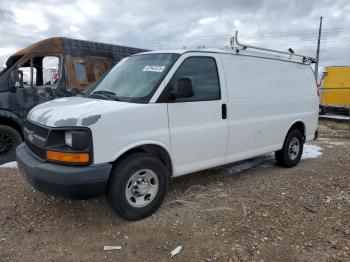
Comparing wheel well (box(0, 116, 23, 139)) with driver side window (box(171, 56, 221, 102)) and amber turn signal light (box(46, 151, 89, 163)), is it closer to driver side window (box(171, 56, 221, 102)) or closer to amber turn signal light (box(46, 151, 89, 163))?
amber turn signal light (box(46, 151, 89, 163))

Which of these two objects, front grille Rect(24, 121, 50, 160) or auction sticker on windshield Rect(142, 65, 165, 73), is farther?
auction sticker on windshield Rect(142, 65, 165, 73)

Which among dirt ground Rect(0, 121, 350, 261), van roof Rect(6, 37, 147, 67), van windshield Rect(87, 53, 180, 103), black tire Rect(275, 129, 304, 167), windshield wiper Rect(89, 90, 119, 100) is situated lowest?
dirt ground Rect(0, 121, 350, 261)

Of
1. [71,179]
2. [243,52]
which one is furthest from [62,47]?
[71,179]

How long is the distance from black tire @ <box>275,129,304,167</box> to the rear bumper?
378 centimetres

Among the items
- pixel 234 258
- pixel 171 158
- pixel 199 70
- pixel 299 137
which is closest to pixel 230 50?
pixel 199 70

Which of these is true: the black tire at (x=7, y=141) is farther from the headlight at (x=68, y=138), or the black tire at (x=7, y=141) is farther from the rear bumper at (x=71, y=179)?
the headlight at (x=68, y=138)

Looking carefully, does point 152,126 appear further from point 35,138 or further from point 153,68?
point 35,138

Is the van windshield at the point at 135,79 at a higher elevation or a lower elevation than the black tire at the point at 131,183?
higher

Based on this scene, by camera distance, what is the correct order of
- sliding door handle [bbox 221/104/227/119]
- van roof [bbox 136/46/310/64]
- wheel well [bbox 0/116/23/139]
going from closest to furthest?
van roof [bbox 136/46/310/64]
sliding door handle [bbox 221/104/227/119]
wheel well [bbox 0/116/23/139]

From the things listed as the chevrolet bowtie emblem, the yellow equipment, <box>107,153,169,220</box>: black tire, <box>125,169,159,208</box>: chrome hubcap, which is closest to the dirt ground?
<box>107,153,169,220</box>: black tire

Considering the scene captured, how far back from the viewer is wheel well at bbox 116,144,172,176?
3.93 meters

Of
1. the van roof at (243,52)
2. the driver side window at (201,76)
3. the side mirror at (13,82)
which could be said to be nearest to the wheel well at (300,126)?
the van roof at (243,52)

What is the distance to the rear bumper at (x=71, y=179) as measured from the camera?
3.40 meters

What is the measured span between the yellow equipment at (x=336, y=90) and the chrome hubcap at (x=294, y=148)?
10186mm
